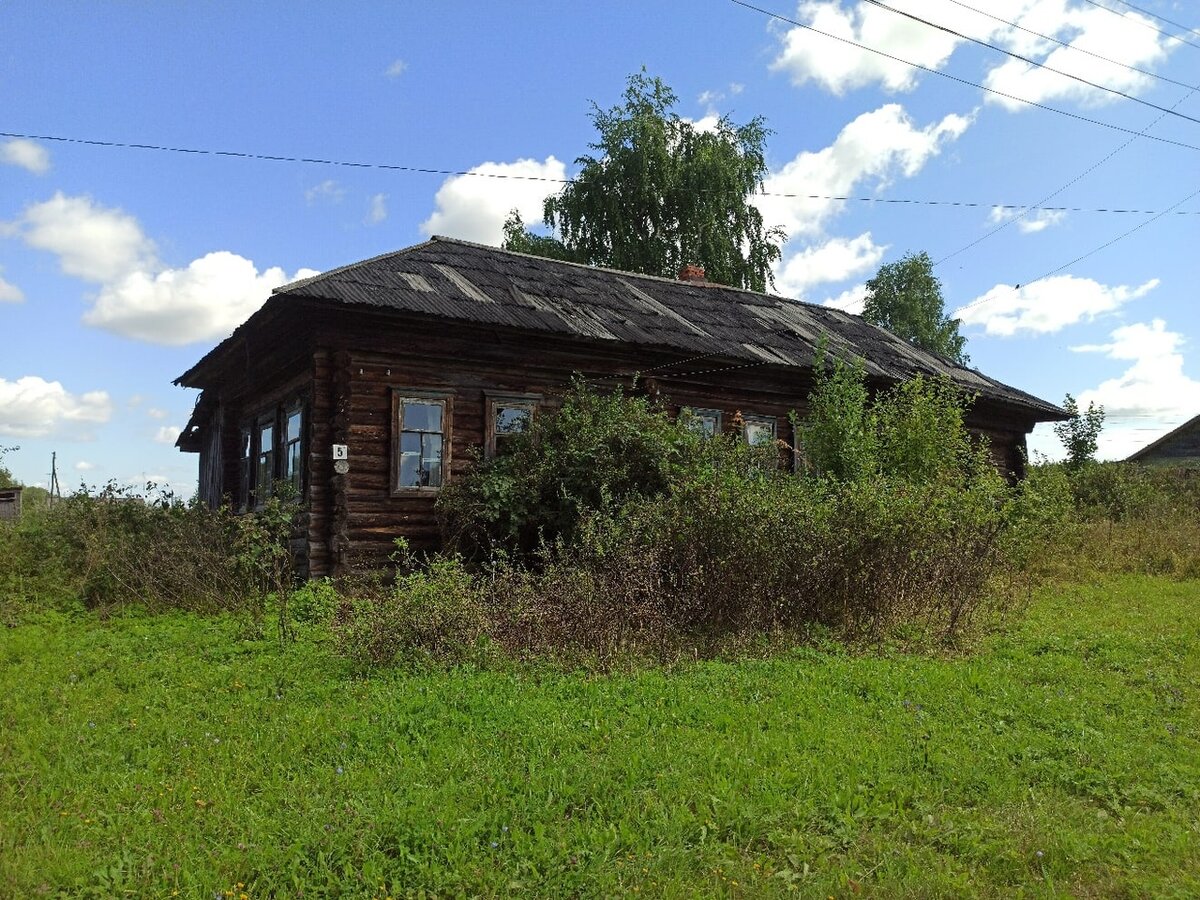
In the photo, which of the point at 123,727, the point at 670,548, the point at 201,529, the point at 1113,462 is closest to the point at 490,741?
the point at 123,727

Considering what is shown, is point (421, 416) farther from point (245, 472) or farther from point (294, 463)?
point (245, 472)

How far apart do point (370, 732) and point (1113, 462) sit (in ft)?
68.0

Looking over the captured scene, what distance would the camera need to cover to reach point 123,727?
5316 mm

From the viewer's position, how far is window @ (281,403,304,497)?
11812mm

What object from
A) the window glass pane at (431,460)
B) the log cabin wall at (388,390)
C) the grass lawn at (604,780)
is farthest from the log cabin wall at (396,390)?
the grass lawn at (604,780)

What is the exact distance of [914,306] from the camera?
33.7 m

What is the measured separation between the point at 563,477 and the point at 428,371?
2.50 meters

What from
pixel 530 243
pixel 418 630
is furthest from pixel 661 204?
pixel 418 630

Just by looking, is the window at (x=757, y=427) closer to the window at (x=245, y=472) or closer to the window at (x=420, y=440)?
the window at (x=420, y=440)

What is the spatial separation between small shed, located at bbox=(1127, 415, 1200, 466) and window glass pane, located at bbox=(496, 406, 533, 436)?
23.6 meters

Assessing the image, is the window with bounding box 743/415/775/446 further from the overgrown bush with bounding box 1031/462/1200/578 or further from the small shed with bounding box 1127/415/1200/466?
the small shed with bounding box 1127/415/1200/466

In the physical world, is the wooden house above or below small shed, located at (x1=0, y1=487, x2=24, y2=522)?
above

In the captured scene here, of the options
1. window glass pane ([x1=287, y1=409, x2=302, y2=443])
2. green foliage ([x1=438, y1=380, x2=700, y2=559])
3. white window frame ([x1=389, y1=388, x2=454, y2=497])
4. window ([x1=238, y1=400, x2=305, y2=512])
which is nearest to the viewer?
green foliage ([x1=438, y1=380, x2=700, y2=559])

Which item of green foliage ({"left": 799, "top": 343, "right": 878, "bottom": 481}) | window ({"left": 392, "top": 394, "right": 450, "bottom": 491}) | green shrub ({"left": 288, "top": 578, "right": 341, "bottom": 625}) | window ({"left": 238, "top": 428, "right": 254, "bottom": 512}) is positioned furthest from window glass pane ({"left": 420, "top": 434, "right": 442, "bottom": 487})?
green foliage ({"left": 799, "top": 343, "right": 878, "bottom": 481})
